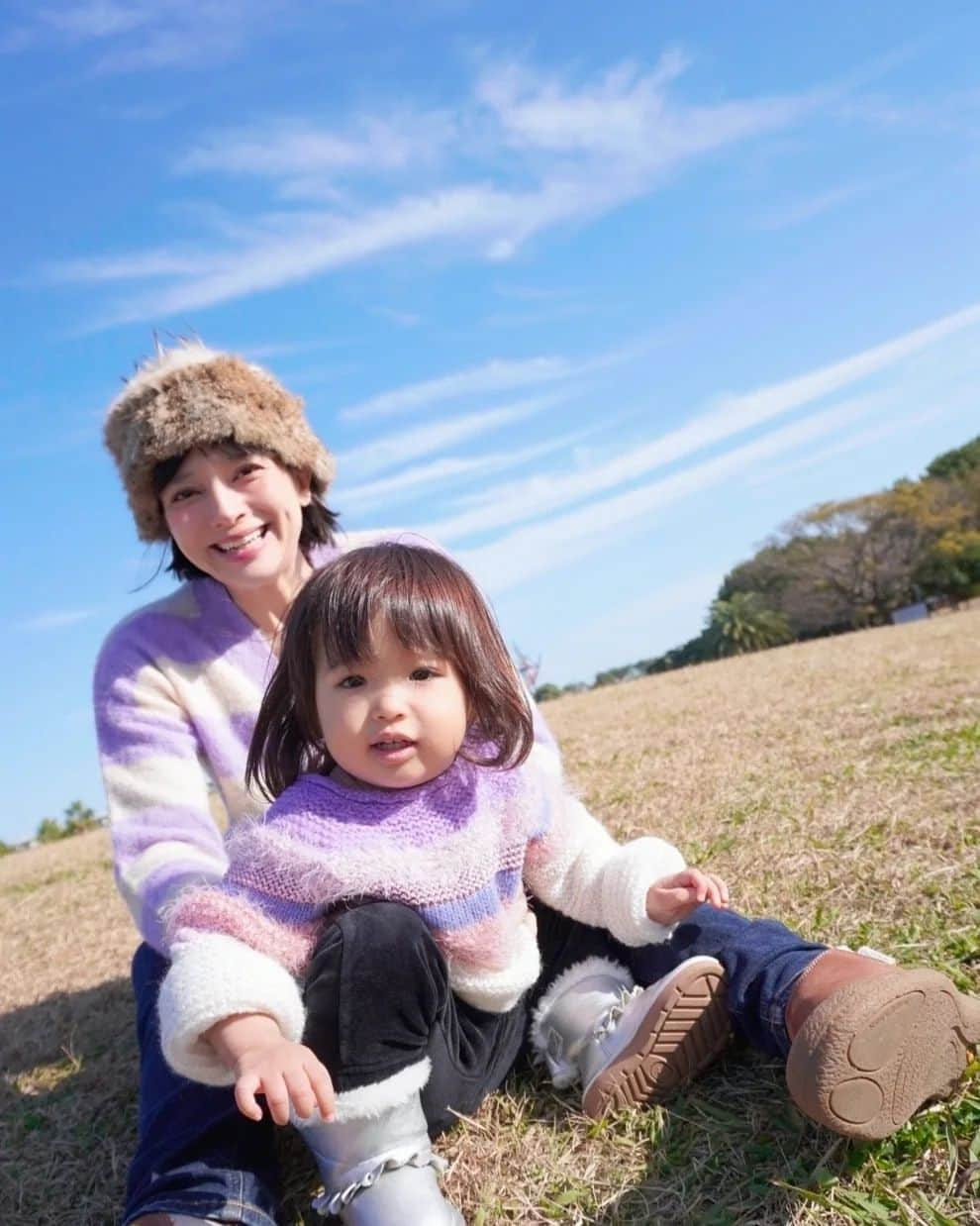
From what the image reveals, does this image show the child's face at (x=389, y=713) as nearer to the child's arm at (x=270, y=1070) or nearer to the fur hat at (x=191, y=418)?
the child's arm at (x=270, y=1070)

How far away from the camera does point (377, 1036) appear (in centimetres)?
183

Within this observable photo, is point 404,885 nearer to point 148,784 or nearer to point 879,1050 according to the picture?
point 879,1050

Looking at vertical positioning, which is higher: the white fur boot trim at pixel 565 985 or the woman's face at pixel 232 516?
the woman's face at pixel 232 516

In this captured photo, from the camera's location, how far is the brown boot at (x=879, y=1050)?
5.29 feet

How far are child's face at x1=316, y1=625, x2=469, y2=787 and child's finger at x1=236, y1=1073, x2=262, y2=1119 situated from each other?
0.60 m

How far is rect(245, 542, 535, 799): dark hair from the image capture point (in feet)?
6.59

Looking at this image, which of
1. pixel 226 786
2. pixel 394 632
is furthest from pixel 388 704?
pixel 226 786

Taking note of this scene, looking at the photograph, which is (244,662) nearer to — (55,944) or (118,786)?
(118,786)

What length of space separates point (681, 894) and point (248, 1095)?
976mm

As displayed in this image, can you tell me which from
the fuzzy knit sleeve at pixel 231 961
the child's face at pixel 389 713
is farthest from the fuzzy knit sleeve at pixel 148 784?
the child's face at pixel 389 713

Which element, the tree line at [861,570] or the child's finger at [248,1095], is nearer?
the child's finger at [248,1095]

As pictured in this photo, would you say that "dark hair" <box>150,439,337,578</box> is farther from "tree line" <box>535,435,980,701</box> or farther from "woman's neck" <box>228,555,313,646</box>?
"tree line" <box>535,435,980,701</box>

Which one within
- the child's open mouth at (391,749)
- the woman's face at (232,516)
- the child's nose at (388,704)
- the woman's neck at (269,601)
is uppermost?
the woman's face at (232,516)

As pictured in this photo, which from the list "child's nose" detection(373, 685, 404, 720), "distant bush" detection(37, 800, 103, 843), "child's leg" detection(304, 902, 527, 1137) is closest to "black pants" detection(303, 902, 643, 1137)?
"child's leg" detection(304, 902, 527, 1137)
